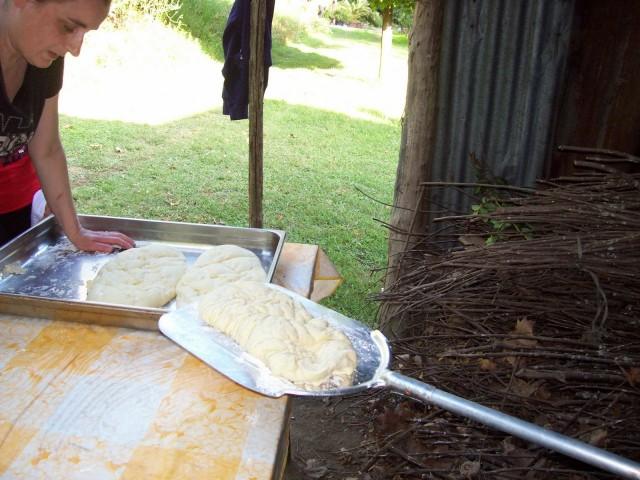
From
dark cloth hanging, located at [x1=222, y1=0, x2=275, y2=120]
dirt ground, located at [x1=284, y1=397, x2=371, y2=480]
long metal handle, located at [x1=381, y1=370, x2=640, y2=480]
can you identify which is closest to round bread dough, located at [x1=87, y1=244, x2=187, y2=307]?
long metal handle, located at [x1=381, y1=370, x2=640, y2=480]

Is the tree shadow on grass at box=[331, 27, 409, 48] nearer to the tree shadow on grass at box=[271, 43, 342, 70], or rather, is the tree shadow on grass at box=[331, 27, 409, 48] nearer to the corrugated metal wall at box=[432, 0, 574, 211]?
the tree shadow on grass at box=[271, 43, 342, 70]

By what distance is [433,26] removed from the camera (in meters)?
2.76

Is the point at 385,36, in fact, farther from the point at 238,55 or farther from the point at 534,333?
the point at 534,333

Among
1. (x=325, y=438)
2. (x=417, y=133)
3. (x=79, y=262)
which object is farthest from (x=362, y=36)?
(x=79, y=262)

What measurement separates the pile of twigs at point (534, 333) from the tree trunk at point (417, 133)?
1.44ft

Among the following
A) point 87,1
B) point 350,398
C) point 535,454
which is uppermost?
point 87,1

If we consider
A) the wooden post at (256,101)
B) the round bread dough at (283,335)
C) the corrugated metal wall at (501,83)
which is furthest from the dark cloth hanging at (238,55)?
the round bread dough at (283,335)

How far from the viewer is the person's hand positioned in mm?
2064

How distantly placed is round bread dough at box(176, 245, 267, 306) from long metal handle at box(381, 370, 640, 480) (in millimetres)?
840

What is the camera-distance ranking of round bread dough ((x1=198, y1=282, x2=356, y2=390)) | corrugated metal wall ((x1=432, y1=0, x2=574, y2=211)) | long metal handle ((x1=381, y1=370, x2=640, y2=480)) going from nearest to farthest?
long metal handle ((x1=381, y1=370, x2=640, y2=480)) → round bread dough ((x1=198, y1=282, x2=356, y2=390)) → corrugated metal wall ((x1=432, y1=0, x2=574, y2=211))

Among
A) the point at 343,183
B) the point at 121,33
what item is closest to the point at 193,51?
the point at 121,33

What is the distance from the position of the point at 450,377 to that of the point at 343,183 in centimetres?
450

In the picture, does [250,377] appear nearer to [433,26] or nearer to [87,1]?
[87,1]

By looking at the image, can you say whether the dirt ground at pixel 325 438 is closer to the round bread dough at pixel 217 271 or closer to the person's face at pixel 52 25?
the round bread dough at pixel 217 271
